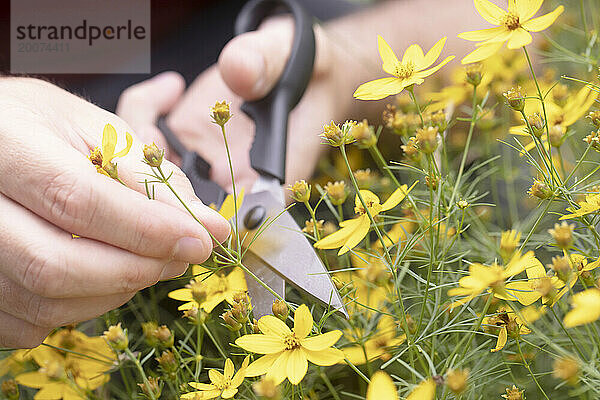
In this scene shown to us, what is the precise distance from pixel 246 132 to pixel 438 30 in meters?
0.28

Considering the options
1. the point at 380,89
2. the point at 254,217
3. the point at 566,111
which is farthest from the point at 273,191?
the point at 566,111

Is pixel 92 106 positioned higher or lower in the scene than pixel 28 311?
higher

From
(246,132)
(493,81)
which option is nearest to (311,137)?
(246,132)

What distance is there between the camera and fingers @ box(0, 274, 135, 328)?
1.18ft

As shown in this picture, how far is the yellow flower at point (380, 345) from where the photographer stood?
40cm

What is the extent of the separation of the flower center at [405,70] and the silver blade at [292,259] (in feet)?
0.40

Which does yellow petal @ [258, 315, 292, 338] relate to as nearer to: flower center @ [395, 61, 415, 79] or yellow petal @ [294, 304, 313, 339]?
yellow petal @ [294, 304, 313, 339]

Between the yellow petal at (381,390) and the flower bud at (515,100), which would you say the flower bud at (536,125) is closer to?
the flower bud at (515,100)

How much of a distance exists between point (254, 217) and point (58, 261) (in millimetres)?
158

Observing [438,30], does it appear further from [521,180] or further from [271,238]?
[271,238]

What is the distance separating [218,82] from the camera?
605mm

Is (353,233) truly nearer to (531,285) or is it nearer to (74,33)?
(531,285)

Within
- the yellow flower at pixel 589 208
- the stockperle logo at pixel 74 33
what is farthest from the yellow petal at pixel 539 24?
the stockperle logo at pixel 74 33

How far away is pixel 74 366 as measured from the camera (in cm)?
44
